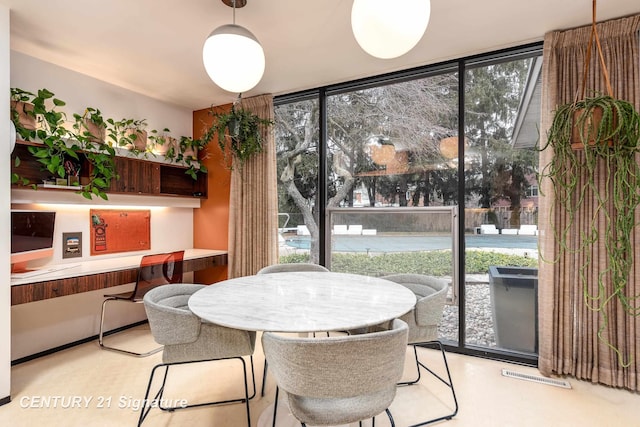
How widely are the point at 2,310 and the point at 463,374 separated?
329 centimetres

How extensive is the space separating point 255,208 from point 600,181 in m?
3.06

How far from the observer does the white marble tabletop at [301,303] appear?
144 centimetres

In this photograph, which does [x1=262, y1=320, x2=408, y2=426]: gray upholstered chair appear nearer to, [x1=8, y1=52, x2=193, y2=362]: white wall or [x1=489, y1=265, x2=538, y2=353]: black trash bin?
[x1=489, y1=265, x2=538, y2=353]: black trash bin

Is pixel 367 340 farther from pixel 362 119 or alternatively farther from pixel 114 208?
pixel 114 208

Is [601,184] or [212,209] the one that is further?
[212,209]

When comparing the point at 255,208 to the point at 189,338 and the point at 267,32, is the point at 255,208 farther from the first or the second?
the point at 189,338

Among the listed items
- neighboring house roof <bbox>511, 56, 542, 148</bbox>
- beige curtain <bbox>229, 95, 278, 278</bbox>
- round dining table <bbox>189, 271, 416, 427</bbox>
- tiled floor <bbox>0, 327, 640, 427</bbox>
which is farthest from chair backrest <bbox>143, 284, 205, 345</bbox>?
neighboring house roof <bbox>511, 56, 542, 148</bbox>

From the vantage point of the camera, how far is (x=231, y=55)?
1.75 metres

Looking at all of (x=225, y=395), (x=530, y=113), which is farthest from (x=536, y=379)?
(x=225, y=395)

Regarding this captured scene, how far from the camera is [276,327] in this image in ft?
4.53

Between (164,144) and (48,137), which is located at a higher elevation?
(164,144)

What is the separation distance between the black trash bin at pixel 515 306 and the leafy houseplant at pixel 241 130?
2.63 meters

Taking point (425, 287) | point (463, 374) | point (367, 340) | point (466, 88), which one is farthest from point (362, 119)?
point (367, 340)

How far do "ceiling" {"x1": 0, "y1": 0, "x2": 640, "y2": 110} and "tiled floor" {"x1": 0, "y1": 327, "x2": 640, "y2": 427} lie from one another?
8.52 feet
